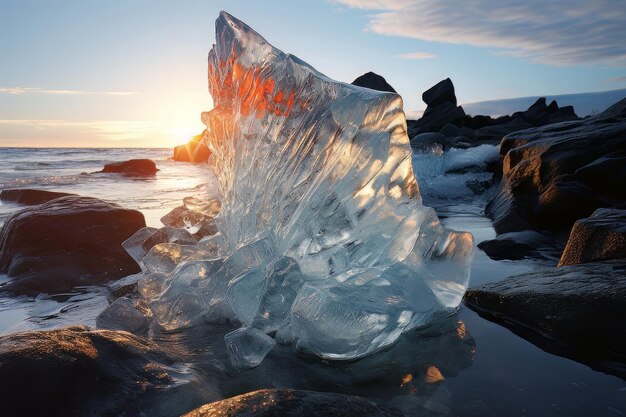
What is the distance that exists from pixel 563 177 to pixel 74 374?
4.29 meters

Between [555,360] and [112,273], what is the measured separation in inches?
109

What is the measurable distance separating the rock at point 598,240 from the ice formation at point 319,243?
2.36 feet

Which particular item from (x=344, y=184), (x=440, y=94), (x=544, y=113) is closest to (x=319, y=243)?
(x=344, y=184)

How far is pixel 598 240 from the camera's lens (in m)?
2.56

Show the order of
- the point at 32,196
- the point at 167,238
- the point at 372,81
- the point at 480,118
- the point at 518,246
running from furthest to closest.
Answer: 1. the point at 372,81
2. the point at 480,118
3. the point at 32,196
4. the point at 518,246
5. the point at 167,238

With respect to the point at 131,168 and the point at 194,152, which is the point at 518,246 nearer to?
the point at 131,168

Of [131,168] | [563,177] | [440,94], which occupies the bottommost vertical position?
[131,168]

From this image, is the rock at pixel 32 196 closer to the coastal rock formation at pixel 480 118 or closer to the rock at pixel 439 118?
the coastal rock formation at pixel 480 118

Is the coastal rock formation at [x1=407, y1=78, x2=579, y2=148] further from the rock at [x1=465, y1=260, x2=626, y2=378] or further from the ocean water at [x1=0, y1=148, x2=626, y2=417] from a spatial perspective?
the ocean water at [x1=0, y1=148, x2=626, y2=417]

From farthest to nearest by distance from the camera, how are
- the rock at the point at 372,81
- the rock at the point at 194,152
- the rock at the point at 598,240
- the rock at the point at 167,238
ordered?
the rock at the point at 194,152, the rock at the point at 372,81, the rock at the point at 167,238, the rock at the point at 598,240

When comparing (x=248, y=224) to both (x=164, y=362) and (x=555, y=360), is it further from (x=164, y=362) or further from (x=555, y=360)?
(x=555, y=360)

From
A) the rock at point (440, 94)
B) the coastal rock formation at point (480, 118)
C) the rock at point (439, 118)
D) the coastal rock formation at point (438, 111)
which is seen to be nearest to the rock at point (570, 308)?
the coastal rock formation at point (438, 111)

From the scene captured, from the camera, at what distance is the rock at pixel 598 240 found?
2463mm

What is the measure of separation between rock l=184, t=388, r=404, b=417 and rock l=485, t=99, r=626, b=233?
11.7 feet
